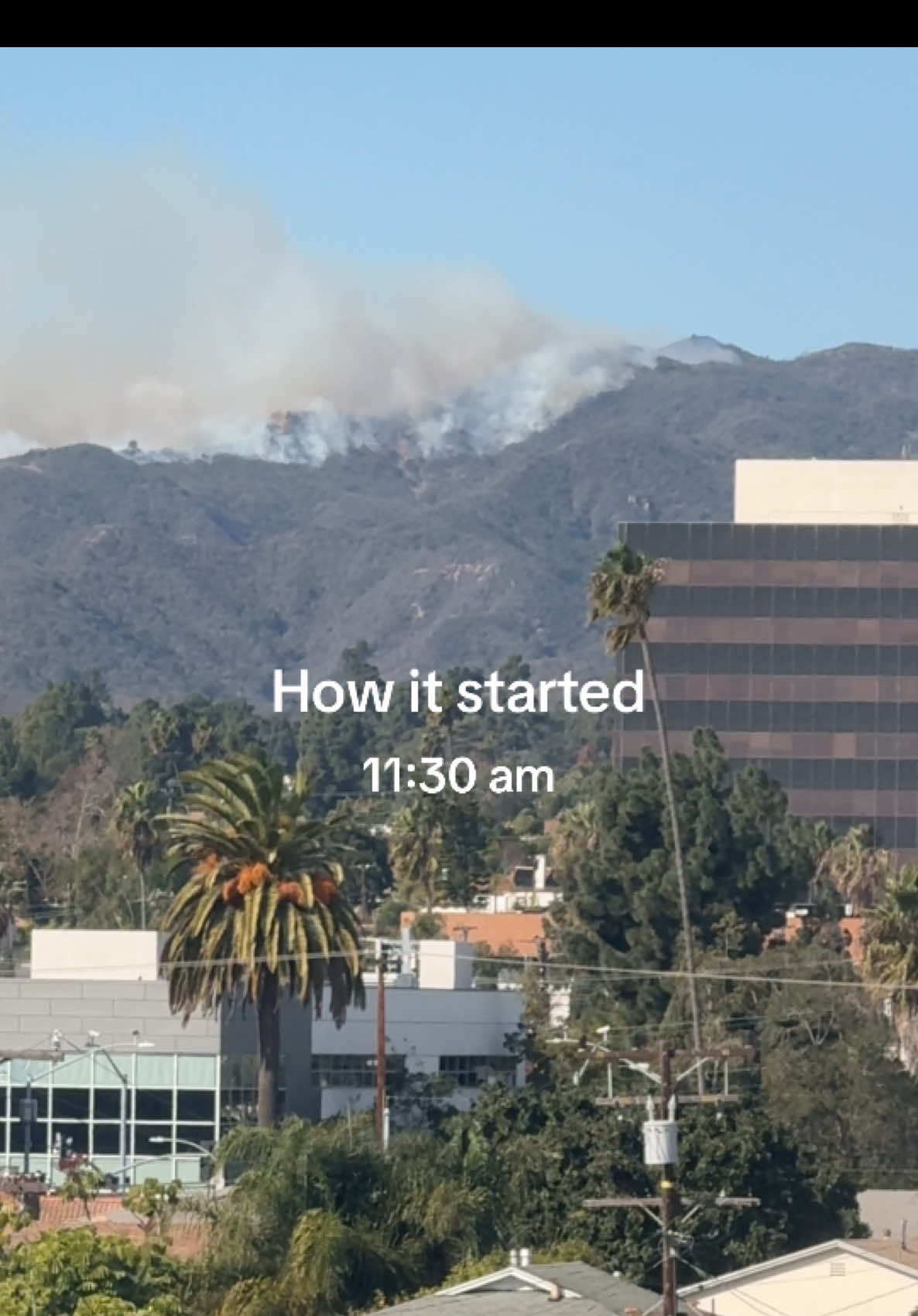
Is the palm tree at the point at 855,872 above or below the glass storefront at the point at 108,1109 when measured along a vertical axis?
above

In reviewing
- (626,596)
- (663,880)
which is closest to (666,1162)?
(626,596)

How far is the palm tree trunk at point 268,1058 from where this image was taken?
7931 cm

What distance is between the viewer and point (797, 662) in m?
179

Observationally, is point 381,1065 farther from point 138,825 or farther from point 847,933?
point 138,825

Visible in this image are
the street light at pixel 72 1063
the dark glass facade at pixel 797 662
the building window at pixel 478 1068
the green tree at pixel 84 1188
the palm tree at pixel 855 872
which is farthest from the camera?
the dark glass facade at pixel 797 662

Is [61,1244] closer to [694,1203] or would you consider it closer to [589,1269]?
[589,1269]

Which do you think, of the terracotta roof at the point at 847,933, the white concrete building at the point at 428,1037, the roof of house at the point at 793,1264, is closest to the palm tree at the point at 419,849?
the terracotta roof at the point at 847,933

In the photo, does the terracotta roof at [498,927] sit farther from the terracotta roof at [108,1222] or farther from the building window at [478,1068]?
the terracotta roof at [108,1222]

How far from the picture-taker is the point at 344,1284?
188 feet

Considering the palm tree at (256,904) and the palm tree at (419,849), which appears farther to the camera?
the palm tree at (419,849)

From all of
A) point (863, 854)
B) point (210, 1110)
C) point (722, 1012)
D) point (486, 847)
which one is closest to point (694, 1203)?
point (210, 1110)

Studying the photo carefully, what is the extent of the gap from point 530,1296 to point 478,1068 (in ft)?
156

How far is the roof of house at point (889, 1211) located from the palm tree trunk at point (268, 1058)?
1739 cm
